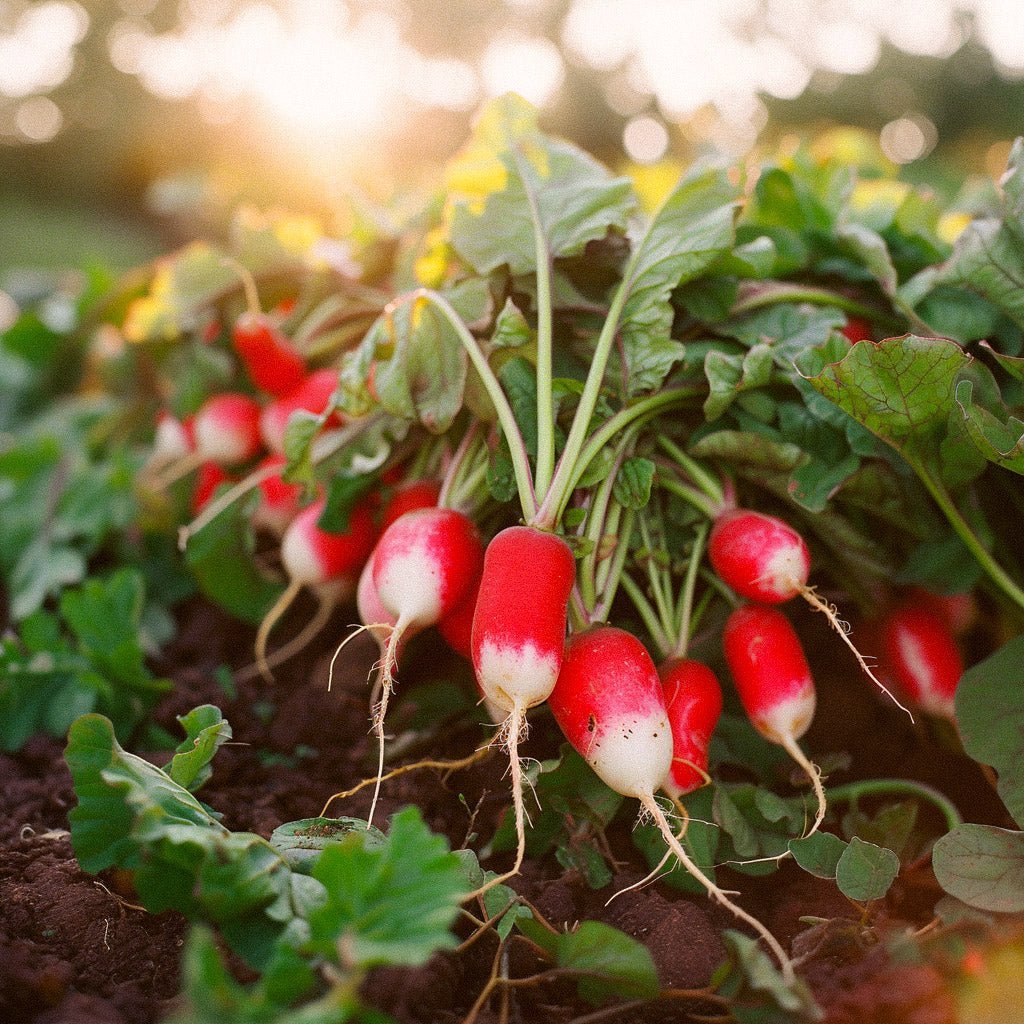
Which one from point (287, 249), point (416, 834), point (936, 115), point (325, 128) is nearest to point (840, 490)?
point (416, 834)

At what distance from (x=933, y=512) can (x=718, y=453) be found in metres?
0.44

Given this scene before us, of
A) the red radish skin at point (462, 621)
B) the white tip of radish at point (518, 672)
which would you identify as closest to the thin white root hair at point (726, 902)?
the white tip of radish at point (518, 672)

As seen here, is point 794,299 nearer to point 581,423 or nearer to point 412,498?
point 581,423

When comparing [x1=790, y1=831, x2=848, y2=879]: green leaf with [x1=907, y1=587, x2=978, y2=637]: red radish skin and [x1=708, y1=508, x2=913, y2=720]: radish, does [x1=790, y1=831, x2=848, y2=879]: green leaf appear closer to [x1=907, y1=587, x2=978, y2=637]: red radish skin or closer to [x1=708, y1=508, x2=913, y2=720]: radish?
[x1=708, y1=508, x2=913, y2=720]: radish

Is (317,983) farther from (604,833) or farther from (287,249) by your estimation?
(287,249)

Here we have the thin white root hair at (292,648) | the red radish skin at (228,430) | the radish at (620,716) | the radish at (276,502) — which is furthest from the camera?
the red radish skin at (228,430)

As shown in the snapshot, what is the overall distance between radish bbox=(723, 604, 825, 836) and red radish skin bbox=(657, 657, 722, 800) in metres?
0.07

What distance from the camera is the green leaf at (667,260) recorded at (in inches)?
58.0

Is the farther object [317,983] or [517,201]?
[517,201]

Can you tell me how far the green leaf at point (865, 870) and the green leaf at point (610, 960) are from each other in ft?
1.00

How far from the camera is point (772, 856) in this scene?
1.32 meters

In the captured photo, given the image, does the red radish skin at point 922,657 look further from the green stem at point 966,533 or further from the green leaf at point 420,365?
the green leaf at point 420,365

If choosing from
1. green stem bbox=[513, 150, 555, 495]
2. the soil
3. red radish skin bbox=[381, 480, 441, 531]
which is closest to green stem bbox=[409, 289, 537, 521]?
green stem bbox=[513, 150, 555, 495]

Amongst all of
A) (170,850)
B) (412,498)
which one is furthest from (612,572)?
(170,850)
